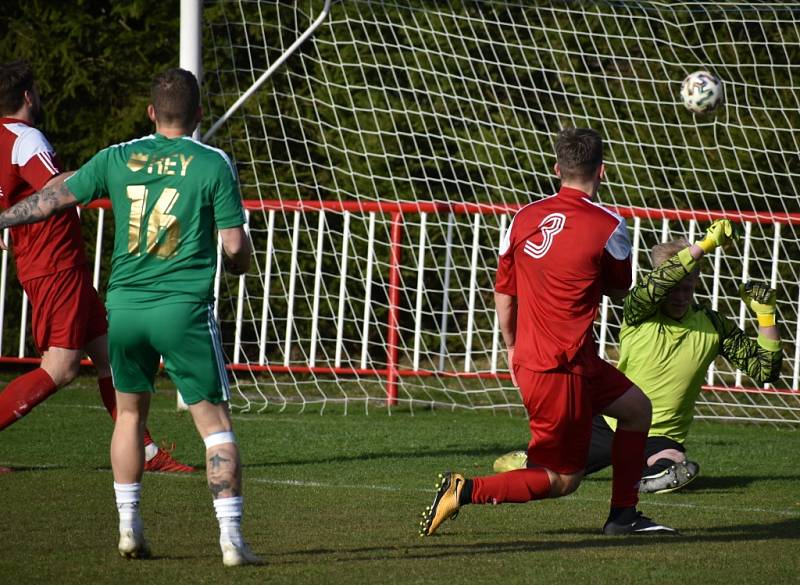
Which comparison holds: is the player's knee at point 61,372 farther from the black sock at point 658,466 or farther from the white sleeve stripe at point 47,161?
the black sock at point 658,466

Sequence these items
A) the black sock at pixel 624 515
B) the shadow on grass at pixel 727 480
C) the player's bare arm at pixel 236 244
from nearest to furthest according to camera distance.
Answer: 1. the player's bare arm at pixel 236 244
2. the black sock at pixel 624 515
3. the shadow on grass at pixel 727 480

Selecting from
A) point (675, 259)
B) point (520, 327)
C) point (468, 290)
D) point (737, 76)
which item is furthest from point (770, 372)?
point (737, 76)

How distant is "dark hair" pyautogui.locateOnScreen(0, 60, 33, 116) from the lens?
6266mm

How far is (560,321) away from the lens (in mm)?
4938

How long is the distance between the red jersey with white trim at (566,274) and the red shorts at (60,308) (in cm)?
246

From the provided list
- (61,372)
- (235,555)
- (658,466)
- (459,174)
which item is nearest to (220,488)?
(235,555)

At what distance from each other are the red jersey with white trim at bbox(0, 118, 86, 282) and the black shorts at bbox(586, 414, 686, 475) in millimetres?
2799

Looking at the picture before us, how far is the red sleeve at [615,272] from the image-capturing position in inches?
194

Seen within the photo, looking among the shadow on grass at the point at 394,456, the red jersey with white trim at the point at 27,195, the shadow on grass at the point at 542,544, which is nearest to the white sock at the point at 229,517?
the shadow on grass at the point at 542,544

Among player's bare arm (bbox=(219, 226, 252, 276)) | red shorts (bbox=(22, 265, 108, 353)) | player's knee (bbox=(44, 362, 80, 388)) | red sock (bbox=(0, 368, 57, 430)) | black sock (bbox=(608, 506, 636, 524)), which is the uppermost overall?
player's bare arm (bbox=(219, 226, 252, 276))

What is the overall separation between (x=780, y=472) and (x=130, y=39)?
8.15 m

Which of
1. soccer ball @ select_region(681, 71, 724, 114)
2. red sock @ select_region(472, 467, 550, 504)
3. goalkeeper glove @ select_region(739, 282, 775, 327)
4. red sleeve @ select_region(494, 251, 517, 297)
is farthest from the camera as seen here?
soccer ball @ select_region(681, 71, 724, 114)

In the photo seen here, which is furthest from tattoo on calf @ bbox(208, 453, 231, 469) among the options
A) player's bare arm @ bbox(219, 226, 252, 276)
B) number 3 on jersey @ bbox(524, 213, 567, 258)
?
number 3 on jersey @ bbox(524, 213, 567, 258)

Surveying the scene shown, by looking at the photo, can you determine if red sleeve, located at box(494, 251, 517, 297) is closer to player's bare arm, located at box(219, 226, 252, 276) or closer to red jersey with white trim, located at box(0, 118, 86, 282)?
player's bare arm, located at box(219, 226, 252, 276)
